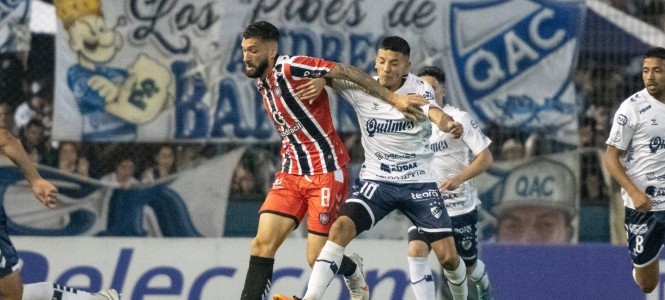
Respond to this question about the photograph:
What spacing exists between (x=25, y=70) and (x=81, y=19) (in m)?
0.81

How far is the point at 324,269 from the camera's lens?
9031 millimetres

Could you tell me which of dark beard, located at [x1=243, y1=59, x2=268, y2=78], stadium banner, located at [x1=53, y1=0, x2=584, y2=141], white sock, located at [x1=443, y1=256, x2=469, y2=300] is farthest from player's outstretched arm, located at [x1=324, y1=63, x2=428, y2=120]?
stadium banner, located at [x1=53, y1=0, x2=584, y2=141]

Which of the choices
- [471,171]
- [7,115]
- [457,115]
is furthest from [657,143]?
[7,115]

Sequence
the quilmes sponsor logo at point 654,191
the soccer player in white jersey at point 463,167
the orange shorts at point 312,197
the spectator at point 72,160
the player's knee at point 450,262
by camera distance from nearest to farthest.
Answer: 1. the orange shorts at point 312,197
2. the player's knee at point 450,262
3. the quilmes sponsor logo at point 654,191
4. the soccer player in white jersey at point 463,167
5. the spectator at point 72,160

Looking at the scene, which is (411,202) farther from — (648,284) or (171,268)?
(171,268)

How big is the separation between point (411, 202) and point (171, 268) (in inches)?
131

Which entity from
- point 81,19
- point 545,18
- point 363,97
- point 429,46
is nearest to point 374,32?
point 429,46

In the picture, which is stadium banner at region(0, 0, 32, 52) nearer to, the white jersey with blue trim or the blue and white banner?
the blue and white banner

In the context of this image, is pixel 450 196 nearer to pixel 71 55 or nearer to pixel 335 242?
pixel 335 242

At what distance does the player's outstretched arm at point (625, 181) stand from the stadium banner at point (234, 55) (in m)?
4.45

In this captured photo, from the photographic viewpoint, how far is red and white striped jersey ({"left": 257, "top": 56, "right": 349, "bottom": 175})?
9.26 metres

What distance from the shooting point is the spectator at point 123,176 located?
14094 millimetres

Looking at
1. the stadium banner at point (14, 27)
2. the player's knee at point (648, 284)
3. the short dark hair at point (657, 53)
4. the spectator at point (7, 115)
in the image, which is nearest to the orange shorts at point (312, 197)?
the short dark hair at point (657, 53)

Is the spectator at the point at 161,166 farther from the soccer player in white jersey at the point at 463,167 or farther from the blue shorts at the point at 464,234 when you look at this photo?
the blue shorts at the point at 464,234
